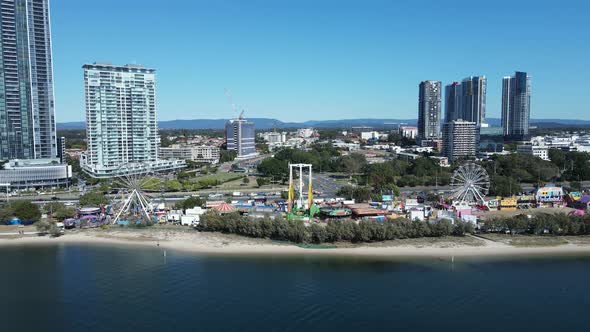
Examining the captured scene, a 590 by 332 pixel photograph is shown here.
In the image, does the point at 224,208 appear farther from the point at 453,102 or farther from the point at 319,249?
the point at 453,102

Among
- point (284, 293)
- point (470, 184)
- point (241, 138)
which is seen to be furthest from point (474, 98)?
point (284, 293)

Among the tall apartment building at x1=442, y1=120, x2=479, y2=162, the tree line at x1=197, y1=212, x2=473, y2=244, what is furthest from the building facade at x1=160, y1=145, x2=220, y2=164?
the tree line at x1=197, y1=212, x2=473, y2=244

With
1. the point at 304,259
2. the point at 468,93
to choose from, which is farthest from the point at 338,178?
the point at 468,93

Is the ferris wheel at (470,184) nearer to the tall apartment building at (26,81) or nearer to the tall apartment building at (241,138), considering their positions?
the tall apartment building at (26,81)

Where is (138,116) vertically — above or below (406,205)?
above

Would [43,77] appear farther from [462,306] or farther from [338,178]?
[462,306]

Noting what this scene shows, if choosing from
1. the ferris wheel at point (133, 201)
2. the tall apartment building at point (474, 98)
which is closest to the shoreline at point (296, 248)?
the ferris wheel at point (133, 201)

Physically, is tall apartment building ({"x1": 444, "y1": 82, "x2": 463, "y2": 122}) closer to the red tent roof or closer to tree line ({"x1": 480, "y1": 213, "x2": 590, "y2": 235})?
tree line ({"x1": 480, "y1": 213, "x2": 590, "y2": 235})
